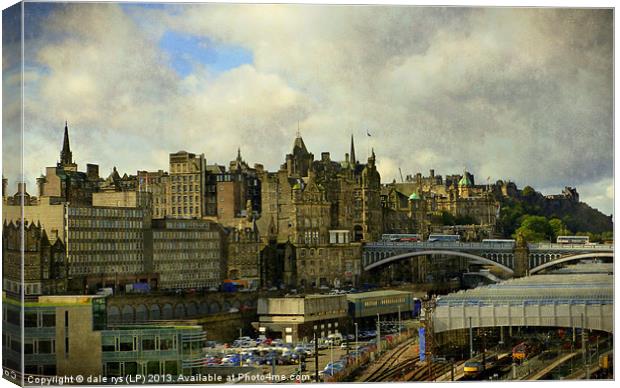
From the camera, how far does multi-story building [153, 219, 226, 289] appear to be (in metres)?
23.3

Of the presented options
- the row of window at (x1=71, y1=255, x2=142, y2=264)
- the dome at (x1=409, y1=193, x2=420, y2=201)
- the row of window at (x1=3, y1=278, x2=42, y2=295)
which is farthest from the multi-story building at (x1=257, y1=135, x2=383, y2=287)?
the row of window at (x1=3, y1=278, x2=42, y2=295)

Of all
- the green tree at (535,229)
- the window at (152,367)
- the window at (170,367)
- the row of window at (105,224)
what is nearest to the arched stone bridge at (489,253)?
the green tree at (535,229)

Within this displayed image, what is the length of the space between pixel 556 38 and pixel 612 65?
95 cm

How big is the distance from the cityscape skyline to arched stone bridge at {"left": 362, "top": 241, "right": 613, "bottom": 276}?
136cm

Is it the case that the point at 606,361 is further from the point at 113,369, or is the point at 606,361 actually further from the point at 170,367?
the point at 113,369

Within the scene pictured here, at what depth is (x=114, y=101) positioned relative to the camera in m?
21.7

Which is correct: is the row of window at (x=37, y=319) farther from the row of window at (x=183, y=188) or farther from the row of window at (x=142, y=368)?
the row of window at (x=183, y=188)

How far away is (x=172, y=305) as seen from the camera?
23.0 metres

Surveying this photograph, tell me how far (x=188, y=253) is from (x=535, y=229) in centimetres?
576

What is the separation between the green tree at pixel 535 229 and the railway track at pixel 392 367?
313 centimetres

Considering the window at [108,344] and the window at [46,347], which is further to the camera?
the window at [108,344]

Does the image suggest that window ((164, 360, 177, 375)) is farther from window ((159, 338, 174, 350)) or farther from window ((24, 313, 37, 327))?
window ((24, 313, 37, 327))

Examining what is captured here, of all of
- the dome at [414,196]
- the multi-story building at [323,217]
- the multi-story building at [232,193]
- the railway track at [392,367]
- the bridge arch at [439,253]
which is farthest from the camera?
the bridge arch at [439,253]

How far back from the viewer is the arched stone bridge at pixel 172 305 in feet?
73.3
